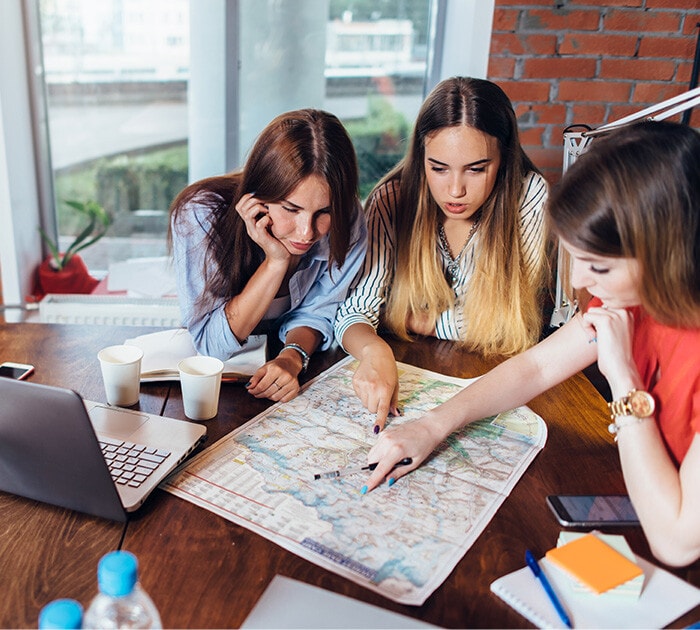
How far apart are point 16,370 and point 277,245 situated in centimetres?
53

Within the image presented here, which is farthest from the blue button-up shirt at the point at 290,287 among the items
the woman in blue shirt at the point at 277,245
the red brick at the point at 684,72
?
the red brick at the point at 684,72

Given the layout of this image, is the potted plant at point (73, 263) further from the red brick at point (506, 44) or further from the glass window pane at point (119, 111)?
the red brick at point (506, 44)

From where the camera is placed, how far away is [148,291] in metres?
2.67

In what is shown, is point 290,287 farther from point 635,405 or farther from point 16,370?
point 635,405

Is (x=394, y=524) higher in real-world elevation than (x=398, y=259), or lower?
lower

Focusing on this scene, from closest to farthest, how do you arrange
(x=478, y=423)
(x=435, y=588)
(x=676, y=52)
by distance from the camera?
(x=435, y=588) → (x=478, y=423) → (x=676, y=52)

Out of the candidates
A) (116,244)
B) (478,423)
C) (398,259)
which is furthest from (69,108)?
(478,423)

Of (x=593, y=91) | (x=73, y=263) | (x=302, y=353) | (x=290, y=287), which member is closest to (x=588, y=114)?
(x=593, y=91)

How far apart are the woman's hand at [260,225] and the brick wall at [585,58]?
1.43 metres

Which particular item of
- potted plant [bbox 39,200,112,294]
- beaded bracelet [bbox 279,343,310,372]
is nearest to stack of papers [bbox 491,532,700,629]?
beaded bracelet [bbox 279,343,310,372]

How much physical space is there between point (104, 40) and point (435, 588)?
2557 mm

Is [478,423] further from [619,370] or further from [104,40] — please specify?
[104,40]

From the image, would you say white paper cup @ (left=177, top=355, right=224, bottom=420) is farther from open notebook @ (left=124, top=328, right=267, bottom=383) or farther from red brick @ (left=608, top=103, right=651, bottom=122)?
red brick @ (left=608, top=103, right=651, bottom=122)

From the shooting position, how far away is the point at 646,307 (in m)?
0.91
